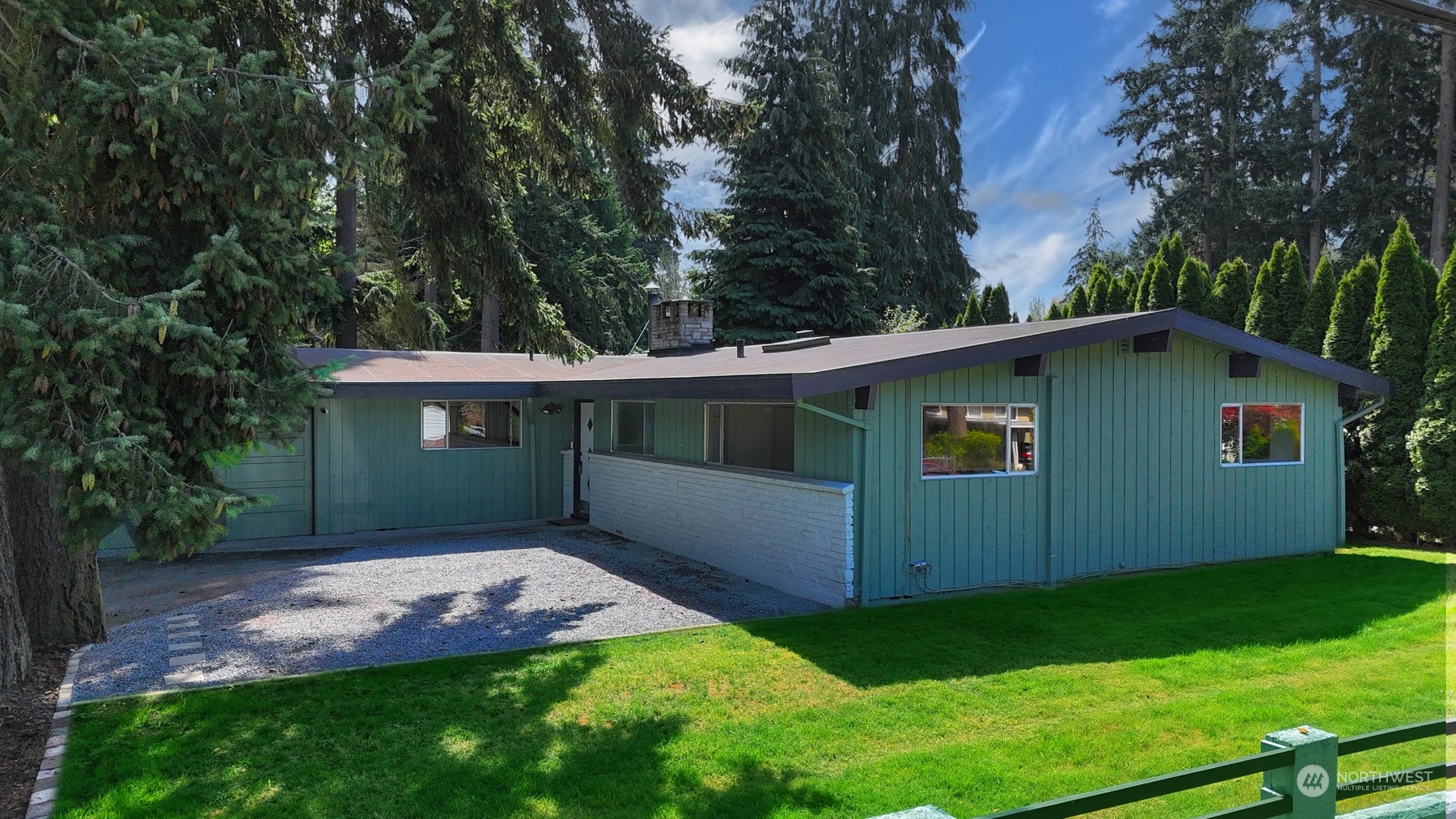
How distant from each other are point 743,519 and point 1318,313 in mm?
10134

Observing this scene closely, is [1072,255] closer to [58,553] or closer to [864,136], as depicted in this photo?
[864,136]

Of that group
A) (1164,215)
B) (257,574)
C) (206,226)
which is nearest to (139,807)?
(206,226)

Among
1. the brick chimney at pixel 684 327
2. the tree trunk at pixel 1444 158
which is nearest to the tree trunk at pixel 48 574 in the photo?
the brick chimney at pixel 684 327

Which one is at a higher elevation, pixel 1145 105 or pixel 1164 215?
pixel 1145 105

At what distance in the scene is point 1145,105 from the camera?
29.4 meters

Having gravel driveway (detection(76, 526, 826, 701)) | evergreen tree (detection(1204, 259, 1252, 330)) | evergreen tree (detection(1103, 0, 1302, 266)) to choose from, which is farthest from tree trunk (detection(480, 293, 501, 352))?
evergreen tree (detection(1103, 0, 1302, 266))

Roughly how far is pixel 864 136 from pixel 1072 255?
39.5ft

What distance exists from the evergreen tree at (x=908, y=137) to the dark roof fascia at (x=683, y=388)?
55.5ft

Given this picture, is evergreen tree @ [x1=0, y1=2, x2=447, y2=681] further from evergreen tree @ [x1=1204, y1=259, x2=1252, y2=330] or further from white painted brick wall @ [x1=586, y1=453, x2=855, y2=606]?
evergreen tree @ [x1=1204, y1=259, x2=1252, y2=330]

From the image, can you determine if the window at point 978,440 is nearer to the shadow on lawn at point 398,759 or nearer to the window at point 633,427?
the shadow on lawn at point 398,759

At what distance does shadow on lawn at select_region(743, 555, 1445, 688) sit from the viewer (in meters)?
6.73

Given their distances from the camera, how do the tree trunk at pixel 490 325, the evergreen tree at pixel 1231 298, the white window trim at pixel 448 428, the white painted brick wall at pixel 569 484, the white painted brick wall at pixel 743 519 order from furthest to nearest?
the tree trunk at pixel 490 325 → the evergreen tree at pixel 1231 298 → the white painted brick wall at pixel 569 484 → the white window trim at pixel 448 428 → the white painted brick wall at pixel 743 519

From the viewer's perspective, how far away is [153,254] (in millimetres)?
5660

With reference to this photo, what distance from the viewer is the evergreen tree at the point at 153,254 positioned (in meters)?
4.84
